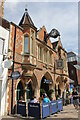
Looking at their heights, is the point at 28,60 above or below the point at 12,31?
below

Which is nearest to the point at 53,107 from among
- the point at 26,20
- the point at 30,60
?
the point at 30,60

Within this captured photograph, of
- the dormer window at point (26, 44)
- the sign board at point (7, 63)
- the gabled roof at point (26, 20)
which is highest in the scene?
the gabled roof at point (26, 20)

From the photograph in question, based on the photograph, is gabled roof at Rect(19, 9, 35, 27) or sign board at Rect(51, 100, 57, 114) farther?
gabled roof at Rect(19, 9, 35, 27)

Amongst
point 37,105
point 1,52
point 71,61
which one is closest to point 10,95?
point 37,105

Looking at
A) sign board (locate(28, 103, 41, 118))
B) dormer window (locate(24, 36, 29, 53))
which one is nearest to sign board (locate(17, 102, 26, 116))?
sign board (locate(28, 103, 41, 118))

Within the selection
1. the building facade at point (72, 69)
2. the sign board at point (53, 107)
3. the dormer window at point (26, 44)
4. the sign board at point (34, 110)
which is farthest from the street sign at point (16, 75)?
the building facade at point (72, 69)

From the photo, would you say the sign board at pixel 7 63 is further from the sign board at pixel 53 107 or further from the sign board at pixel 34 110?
the sign board at pixel 53 107

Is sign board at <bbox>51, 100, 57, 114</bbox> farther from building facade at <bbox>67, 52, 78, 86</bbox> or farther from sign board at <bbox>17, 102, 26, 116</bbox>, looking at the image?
building facade at <bbox>67, 52, 78, 86</bbox>

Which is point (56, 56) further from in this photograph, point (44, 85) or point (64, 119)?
point (64, 119)

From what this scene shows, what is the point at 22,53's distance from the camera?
11.2 metres

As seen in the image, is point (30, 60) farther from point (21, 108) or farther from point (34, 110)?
point (34, 110)

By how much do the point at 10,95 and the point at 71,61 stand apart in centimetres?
3167

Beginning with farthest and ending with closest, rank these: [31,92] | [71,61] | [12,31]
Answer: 1. [71,61]
2. [31,92]
3. [12,31]

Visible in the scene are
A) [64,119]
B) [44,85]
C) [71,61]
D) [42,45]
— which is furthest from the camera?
[71,61]
